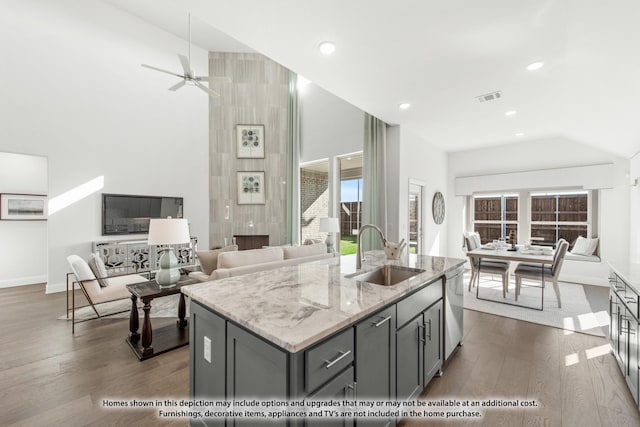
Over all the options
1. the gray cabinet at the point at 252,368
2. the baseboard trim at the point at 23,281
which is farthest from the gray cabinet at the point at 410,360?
the baseboard trim at the point at 23,281

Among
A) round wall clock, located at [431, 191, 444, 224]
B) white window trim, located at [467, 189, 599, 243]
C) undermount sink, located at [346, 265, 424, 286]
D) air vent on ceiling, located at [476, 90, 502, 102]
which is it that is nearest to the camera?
undermount sink, located at [346, 265, 424, 286]

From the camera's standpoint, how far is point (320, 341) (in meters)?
1.06

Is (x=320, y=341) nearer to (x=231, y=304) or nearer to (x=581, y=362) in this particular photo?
(x=231, y=304)

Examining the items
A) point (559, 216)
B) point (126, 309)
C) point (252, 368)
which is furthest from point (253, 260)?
point (559, 216)

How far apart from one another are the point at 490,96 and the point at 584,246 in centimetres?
387

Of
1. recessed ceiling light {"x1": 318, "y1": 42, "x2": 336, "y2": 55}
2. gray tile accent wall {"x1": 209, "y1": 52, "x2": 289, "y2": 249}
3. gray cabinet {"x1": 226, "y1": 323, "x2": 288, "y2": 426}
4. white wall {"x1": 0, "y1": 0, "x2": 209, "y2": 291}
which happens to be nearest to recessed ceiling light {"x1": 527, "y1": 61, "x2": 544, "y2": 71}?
recessed ceiling light {"x1": 318, "y1": 42, "x2": 336, "y2": 55}

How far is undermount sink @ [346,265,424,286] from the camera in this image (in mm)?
2166

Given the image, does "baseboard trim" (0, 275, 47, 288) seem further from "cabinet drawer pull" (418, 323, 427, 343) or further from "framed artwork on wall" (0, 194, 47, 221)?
Answer: "cabinet drawer pull" (418, 323, 427, 343)

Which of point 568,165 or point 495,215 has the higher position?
point 568,165

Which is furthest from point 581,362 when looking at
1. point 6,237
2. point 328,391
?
point 6,237

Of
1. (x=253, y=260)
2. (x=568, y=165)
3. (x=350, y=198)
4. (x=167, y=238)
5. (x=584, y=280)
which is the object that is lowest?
(x=584, y=280)

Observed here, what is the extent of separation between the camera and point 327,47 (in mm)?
2426

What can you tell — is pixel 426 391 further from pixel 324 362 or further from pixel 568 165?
pixel 568 165

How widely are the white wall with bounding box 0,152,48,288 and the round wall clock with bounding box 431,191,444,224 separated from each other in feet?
24.9
